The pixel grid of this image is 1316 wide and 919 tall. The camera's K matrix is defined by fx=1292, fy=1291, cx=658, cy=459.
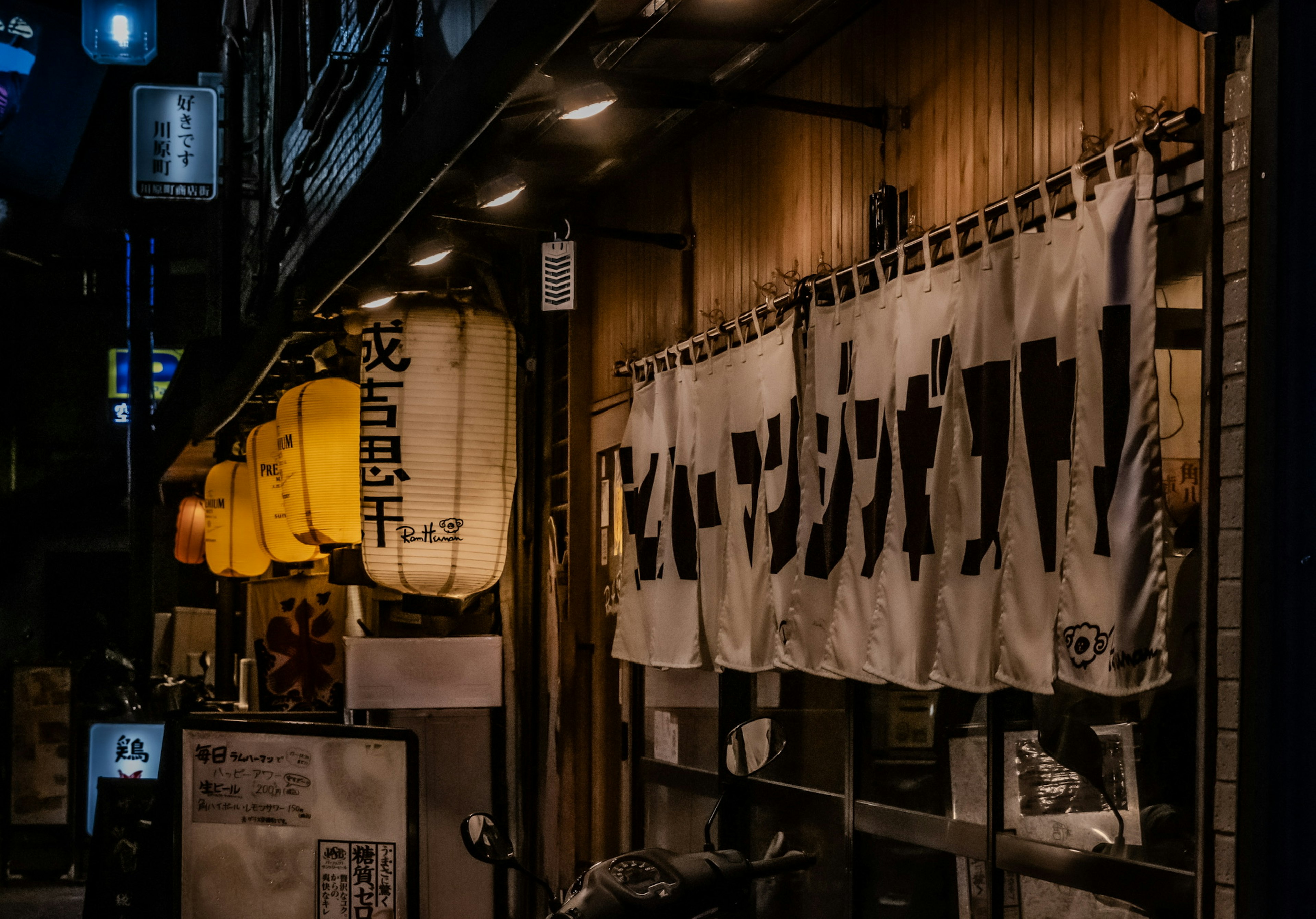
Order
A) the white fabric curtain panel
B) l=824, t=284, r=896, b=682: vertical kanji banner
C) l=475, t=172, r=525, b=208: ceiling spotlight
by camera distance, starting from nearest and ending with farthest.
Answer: the white fabric curtain panel < l=824, t=284, r=896, b=682: vertical kanji banner < l=475, t=172, r=525, b=208: ceiling spotlight

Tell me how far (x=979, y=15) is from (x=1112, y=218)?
69.4 inches

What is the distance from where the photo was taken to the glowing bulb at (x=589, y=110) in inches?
248

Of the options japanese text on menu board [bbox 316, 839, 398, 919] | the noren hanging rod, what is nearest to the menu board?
japanese text on menu board [bbox 316, 839, 398, 919]

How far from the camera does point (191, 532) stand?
67.2ft

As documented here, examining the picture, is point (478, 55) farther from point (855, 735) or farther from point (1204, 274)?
point (855, 735)

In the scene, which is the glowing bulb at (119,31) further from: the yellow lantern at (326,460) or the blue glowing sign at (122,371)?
the yellow lantern at (326,460)

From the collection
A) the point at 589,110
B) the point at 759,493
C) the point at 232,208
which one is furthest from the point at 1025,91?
the point at 232,208

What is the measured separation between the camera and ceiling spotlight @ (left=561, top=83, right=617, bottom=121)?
616 cm

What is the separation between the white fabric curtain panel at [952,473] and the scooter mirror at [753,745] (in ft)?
2.80

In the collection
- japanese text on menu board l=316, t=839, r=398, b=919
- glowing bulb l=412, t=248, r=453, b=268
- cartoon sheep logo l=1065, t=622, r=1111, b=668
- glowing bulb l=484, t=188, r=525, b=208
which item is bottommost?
japanese text on menu board l=316, t=839, r=398, b=919

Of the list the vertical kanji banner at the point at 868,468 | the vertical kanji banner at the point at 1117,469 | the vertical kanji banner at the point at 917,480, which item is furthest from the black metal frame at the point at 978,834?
the vertical kanji banner at the point at 1117,469

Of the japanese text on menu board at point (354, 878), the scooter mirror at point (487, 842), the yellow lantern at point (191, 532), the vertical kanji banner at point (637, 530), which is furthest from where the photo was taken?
the yellow lantern at point (191, 532)

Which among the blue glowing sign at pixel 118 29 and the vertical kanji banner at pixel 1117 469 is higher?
the blue glowing sign at pixel 118 29

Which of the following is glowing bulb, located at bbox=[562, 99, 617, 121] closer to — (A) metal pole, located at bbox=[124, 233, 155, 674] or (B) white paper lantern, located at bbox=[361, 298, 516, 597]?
(B) white paper lantern, located at bbox=[361, 298, 516, 597]
